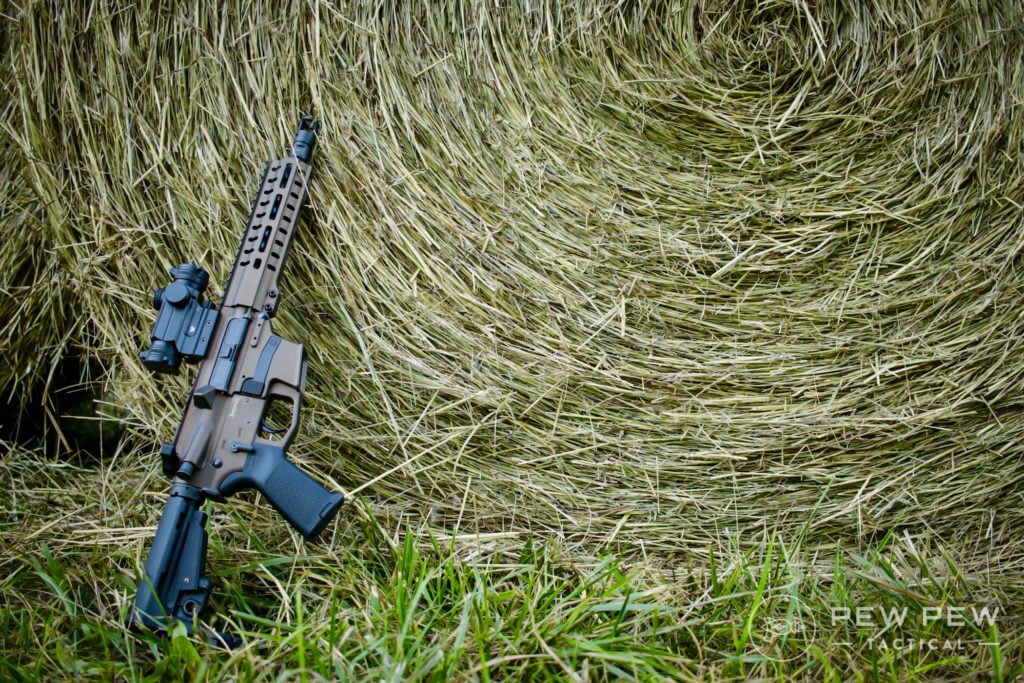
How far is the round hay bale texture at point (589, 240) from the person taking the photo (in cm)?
190

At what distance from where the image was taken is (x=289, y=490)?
169 centimetres

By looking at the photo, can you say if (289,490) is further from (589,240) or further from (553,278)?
(589,240)

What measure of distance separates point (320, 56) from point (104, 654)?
1649 mm

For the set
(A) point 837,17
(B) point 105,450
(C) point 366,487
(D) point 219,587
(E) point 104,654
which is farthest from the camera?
(B) point 105,450

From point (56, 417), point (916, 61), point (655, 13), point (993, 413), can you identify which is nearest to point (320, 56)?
point (655, 13)

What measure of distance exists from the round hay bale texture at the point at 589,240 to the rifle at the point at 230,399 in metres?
0.18

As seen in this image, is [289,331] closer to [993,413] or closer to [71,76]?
[71,76]

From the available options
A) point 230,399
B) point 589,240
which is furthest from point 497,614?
point 589,240

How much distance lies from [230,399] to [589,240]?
1084mm

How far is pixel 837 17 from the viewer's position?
213cm

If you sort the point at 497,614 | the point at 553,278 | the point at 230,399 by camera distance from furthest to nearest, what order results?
the point at 553,278
the point at 230,399
the point at 497,614

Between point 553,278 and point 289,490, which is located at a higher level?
point 553,278

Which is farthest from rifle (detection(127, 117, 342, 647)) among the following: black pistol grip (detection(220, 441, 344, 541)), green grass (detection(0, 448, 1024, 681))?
green grass (detection(0, 448, 1024, 681))

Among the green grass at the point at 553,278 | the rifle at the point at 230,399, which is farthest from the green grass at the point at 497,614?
the rifle at the point at 230,399
